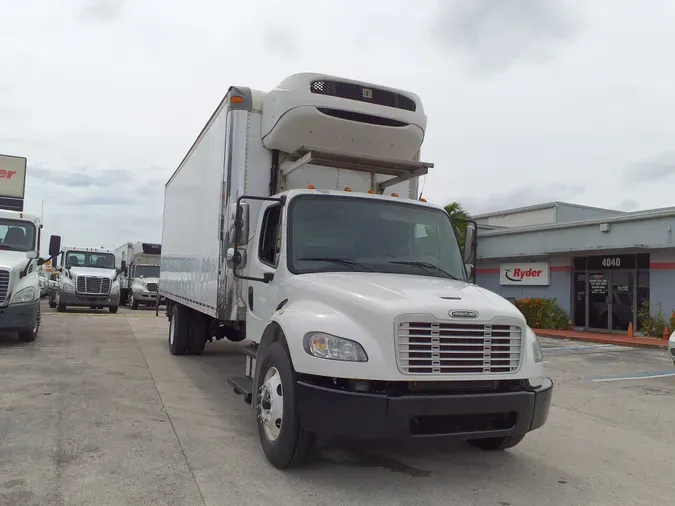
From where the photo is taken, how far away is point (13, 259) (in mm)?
11180

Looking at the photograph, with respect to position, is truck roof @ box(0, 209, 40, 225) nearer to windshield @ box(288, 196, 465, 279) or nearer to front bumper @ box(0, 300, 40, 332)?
front bumper @ box(0, 300, 40, 332)

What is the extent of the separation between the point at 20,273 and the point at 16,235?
1409 millimetres

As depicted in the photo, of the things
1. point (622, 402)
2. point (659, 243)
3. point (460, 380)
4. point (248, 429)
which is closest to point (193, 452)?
point (248, 429)

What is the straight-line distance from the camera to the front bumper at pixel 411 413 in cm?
383

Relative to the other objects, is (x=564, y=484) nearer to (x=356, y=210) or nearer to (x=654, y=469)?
(x=654, y=469)

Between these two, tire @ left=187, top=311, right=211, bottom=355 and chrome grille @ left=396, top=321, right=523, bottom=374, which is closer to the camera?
chrome grille @ left=396, top=321, right=523, bottom=374

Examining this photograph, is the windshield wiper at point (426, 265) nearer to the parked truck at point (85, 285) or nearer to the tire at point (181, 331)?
the tire at point (181, 331)

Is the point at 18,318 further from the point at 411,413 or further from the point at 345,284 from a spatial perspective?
the point at 411,413

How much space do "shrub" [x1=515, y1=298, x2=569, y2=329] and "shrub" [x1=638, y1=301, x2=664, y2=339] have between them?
9.76ft

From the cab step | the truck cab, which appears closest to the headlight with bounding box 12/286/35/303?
the truck cab

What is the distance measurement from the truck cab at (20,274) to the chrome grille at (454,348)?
9.14 m

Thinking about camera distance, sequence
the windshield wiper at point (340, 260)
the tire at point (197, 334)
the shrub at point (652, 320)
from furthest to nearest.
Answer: the shrub at point (652, 320)
the tire at point (197, 334)
the windshield wiper at point (340, 260)

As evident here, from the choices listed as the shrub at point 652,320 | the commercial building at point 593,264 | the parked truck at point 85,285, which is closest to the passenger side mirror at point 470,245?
the commercial building at point 593,264

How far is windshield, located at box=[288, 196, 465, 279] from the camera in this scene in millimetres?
5188
